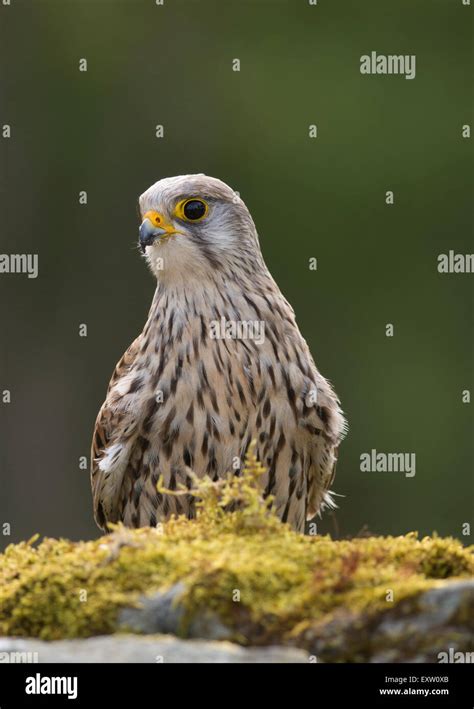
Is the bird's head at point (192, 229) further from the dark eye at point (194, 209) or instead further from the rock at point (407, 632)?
the rock at point (407, 632)

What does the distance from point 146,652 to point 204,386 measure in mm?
1866

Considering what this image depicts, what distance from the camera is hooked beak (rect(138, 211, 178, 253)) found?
4.35m

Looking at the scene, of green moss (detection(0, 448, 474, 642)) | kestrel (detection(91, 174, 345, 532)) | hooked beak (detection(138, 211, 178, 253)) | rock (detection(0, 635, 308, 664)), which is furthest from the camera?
hooked beak (detection(138, 211, 178, 253))

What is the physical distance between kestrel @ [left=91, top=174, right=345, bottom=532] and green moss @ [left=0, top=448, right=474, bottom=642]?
3.87ft

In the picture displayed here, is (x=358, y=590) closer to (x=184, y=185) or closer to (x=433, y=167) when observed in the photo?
(x=184, y=185)

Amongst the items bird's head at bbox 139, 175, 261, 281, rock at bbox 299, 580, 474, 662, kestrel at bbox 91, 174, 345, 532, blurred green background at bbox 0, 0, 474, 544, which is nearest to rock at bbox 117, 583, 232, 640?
rock at bbox 299, 580, 474, 662

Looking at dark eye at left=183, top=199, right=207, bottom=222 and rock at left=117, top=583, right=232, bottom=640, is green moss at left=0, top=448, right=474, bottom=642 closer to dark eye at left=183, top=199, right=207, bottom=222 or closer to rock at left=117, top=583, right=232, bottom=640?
rock at left=117, top=583, right=232, bottom=640

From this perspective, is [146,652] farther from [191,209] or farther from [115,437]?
[191,209]

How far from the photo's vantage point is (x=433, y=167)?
12133 mm

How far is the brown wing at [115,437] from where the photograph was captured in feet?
14.0

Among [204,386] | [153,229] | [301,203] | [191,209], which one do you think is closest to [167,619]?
[204,386]

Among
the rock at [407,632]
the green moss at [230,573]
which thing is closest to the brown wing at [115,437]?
the green moss at [230,573]

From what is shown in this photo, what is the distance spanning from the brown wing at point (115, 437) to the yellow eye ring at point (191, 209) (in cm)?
44

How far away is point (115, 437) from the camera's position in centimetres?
430
